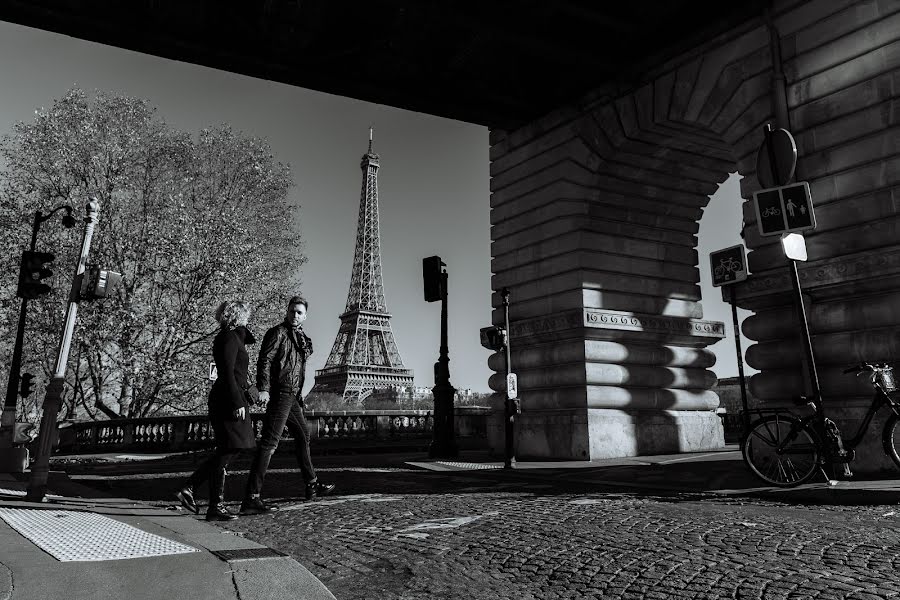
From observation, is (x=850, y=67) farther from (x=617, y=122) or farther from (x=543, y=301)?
(x=543, y=301)

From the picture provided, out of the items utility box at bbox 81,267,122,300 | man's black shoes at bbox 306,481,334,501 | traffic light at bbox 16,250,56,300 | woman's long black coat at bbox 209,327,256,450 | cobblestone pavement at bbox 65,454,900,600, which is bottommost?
cobblestone pavement at bbox 65,454,900,600

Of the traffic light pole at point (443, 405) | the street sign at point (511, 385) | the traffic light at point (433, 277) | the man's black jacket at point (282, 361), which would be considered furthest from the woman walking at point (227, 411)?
the traffic light pole at point (443, 405)

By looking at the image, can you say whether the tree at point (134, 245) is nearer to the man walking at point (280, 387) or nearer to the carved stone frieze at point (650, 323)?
the carved stone frieze at point (650, 323)

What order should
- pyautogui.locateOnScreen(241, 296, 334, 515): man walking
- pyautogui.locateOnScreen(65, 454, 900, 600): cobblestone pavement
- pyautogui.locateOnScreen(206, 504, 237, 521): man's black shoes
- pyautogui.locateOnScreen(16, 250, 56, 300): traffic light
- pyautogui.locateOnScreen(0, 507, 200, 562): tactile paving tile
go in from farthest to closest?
pyautogui.locateOnScreen(16, 250, 56, 300): traffic light, pyautogui.locateOnScreen(241, 296, 334, 515): man walking, pyautogui.locateOnScreen(206, 504, 237, 521): man's black shoes, pyautogui.locateOnScreen(0, 507, 200, 562): tactile paving tile, pyautogui.locateOnScreen(65, 454, 900, 600): cobblestone pavement

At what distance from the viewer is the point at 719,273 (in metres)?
9.41

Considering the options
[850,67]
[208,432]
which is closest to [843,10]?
[850,67]

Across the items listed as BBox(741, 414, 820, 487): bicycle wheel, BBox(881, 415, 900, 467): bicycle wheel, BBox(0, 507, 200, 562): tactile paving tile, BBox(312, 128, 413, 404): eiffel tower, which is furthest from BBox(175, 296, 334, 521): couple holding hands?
BBox(312, 128, 413, 404): eiffel tower

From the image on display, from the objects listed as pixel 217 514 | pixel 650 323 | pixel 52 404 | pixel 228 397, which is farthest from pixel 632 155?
pixel 52 404

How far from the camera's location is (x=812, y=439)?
23.1 feet

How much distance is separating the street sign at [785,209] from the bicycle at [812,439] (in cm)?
156

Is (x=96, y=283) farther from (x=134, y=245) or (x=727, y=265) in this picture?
(x=134, y=245)

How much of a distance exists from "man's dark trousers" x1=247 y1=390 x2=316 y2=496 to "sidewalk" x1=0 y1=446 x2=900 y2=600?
63 centimetres

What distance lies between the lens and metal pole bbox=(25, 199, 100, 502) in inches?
278

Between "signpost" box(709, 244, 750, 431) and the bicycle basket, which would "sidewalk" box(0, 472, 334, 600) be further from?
"signpost" box(709, 244, 750, 431)
